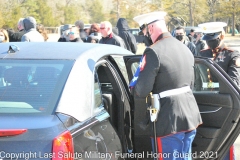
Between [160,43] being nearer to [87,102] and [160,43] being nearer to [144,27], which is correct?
[144,27]

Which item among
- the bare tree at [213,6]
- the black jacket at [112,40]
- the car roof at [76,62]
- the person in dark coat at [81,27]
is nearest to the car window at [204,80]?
the car roof at [76,62]

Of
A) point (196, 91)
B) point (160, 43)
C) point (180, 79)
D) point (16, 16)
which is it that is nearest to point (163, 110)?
point (180, 79)

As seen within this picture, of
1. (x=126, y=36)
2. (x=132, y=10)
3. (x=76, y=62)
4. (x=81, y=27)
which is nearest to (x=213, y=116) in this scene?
(x=76, y=62)

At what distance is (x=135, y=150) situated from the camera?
3.97 m

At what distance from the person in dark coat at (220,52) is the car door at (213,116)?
3.46 ft

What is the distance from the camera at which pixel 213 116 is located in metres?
4.06

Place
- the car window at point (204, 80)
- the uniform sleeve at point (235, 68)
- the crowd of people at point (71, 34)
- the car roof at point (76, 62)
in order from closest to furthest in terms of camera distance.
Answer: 1. the car roof at point (76, 62)
2. the car window at point (204, 80)
3. the uniform sleeve at point (235, 68)
4. the crowd of people at point (71, 34)

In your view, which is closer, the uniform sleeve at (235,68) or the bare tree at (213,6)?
the uniform sleeve at (235,68)

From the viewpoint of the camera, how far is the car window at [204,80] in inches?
163

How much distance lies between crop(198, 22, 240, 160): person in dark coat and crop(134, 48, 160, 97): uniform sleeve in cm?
191

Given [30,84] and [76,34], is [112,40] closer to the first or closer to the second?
[76,34]

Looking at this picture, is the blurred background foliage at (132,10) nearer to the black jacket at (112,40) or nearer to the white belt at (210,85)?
the black jacket at (112,40)

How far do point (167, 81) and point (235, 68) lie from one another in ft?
6.14

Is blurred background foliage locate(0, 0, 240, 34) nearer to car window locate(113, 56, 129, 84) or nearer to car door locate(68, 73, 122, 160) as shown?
car window locate(113, 56, 129, 84)
